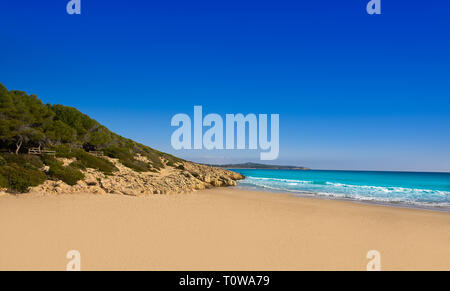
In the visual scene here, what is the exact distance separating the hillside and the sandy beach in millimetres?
4529

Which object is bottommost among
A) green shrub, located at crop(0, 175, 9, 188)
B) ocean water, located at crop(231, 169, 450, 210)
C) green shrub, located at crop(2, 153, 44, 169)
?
ocean water, located at crop(231, 169, 450, 210)

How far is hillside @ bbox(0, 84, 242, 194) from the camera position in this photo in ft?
50.0

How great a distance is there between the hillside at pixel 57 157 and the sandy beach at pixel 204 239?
453 centimetres

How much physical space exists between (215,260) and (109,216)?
5.57 metres

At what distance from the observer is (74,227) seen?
7566 millimetres

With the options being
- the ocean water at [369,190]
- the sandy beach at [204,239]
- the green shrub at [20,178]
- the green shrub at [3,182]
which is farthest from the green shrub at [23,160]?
the ocean water at [369,190]

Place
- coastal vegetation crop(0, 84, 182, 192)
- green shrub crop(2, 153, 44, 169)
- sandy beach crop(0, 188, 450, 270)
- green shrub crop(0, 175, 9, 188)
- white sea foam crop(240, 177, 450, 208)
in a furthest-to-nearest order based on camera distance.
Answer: white sea foam crop(240, 177, 450, 208) < green shrub crop(2, 153, 44, 169) < coastal vegetation crop(0, 84, 182, 192) < green shrub crop(0, 175, 9, 188) < sandy beach crop(0, 188, 450, 270)

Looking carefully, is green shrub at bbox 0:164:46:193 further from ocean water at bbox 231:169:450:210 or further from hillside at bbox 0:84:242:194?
ocean water at bbox 231:169:450:210

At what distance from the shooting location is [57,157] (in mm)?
22062

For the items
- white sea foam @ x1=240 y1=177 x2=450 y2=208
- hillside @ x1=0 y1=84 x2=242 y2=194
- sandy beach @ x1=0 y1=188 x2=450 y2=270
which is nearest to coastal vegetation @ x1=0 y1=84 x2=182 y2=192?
hillside @ x1=0 y1=84 x2=242 y2=194

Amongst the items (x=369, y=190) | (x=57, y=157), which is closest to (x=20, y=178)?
(x=57, y=157)

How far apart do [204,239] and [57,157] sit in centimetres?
2122
